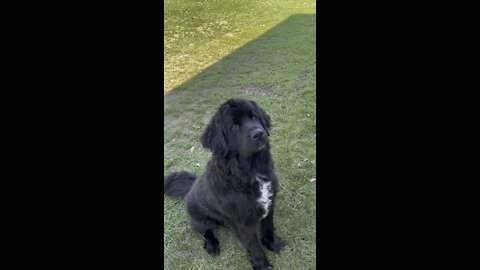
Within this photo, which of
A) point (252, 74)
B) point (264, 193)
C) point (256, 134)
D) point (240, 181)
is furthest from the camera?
point (252, 74)

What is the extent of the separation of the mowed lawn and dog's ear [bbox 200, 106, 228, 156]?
1.35 meters

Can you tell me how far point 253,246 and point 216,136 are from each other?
1.32 metres

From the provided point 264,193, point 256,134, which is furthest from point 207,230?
point 256,134

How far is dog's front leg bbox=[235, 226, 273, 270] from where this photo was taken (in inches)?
139

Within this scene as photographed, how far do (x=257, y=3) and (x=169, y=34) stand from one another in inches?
169

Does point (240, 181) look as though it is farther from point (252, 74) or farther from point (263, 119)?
point (252, 74)

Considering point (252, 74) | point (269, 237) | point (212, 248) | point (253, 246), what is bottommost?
point (212, 248)

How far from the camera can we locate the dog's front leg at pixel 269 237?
150 inches

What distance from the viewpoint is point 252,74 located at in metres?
8.24

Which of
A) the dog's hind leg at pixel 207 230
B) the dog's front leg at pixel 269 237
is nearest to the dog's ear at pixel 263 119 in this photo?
the dog's front leg at pixel 269 237

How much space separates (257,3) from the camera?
526 inches
